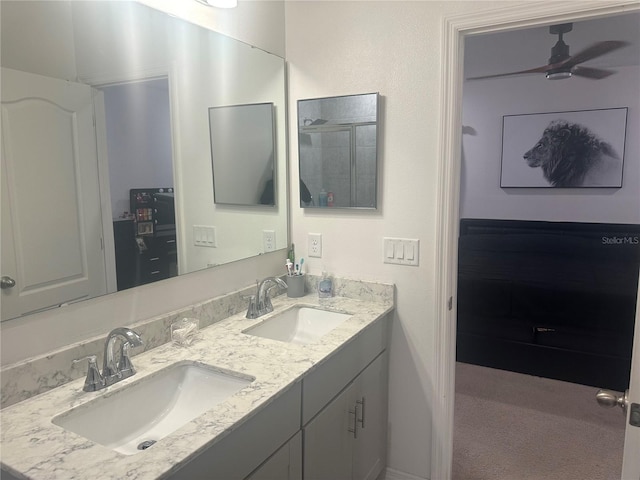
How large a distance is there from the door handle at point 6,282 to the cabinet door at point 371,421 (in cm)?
120

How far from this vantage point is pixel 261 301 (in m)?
1.89

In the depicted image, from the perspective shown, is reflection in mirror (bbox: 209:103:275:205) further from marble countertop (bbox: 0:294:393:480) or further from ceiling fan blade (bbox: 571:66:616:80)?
ceiling fan blade (bbox: 571:66:616:80)

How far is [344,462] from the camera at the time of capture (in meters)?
1.71

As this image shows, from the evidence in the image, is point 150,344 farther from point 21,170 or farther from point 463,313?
point 463,313

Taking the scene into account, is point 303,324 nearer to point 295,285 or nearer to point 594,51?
point 295,285

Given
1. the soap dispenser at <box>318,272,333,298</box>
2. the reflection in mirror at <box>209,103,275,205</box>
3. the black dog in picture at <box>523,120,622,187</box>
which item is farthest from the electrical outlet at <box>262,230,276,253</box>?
the black dog in picture at <box>523,120,622,187</box>

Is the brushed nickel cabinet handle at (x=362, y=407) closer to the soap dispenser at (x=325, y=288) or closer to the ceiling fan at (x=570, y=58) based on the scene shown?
the soap dispenser at (x=325, y=288)

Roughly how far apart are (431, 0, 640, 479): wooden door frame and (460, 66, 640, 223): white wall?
2.24 meters

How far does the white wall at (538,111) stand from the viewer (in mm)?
3498

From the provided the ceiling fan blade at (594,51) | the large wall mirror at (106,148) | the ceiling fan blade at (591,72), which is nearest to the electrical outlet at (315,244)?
the large wall mirror at (106,148)

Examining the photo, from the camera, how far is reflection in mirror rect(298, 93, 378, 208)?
196 cm

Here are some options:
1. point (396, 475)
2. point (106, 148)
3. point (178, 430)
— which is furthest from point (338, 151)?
point (396, 475)

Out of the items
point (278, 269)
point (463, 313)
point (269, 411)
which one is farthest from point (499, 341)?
point (269, 411)

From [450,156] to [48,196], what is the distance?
142 centimetres
